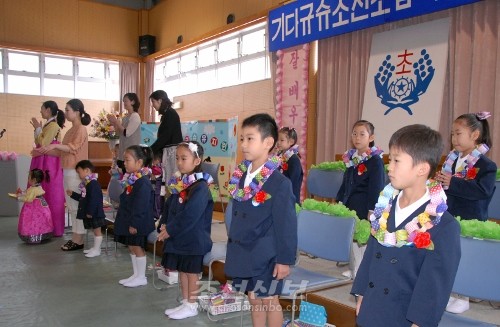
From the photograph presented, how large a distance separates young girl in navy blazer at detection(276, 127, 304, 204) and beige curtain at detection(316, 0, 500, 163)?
1542 mm

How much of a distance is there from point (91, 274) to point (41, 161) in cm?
185

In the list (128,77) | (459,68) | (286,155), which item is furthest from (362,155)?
(128,77)

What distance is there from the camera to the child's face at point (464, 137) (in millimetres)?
2699

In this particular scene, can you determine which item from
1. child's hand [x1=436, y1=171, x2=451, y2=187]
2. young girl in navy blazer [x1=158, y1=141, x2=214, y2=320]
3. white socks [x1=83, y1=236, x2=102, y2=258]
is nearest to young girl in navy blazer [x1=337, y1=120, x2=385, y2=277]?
child's hand [x1=436, y1=171, x2=451, y2=187]

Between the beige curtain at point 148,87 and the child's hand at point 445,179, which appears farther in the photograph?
the beige curtain at point 148,87

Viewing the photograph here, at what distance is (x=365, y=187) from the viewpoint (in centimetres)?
328

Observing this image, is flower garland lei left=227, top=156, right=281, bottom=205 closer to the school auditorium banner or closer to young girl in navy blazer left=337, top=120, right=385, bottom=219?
young girl in navy blazer left=337, top=120, right=385, bottom=219

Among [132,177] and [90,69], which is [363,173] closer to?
[132,177]

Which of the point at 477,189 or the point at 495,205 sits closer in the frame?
the point at 477,189

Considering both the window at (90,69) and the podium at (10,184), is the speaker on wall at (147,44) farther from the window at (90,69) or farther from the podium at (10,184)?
the podium at (10,184)

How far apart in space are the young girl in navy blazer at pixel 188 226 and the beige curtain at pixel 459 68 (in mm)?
2818

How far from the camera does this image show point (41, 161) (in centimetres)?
518

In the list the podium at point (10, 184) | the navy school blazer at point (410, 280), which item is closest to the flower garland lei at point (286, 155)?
the navy school blazer at point (410, 280)

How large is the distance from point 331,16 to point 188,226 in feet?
12.6
